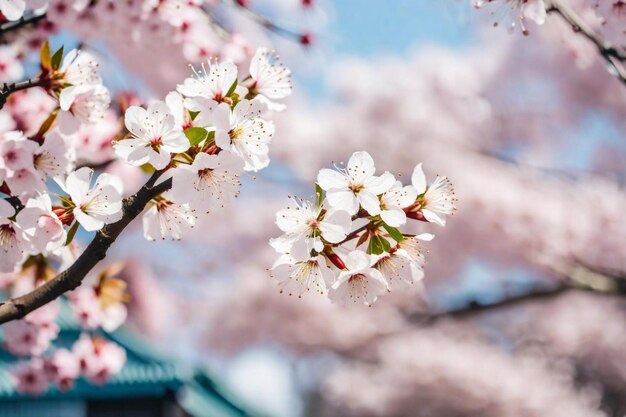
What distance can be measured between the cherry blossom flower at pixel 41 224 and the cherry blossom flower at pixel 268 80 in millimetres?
706

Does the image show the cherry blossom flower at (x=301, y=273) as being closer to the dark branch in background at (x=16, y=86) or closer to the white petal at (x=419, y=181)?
the white petal at (x=419, y=181)

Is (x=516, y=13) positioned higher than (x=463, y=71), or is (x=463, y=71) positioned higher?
(x=516, y=13)

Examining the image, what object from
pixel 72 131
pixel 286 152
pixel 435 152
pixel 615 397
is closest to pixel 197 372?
pixel 286 152

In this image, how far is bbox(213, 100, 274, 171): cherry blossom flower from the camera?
2.23 metres

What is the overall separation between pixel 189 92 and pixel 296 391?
63.8 feet

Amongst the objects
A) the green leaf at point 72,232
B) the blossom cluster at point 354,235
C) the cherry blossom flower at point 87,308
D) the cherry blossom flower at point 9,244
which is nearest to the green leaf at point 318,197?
the blossom cluster at point 354,235

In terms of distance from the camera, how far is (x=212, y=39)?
5.73 meters

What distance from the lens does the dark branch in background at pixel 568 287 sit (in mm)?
6312

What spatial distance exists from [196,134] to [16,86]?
0.98m

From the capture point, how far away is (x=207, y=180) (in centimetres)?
230

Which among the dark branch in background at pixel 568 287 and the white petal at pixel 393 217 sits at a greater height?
the white petal at pixel 393 217

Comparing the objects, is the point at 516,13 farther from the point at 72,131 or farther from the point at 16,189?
the point at 16,189

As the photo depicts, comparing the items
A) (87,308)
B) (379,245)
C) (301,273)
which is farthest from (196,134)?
(87,308)

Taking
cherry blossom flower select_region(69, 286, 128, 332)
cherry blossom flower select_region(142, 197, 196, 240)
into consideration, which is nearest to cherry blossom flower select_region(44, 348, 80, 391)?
cherry blossom flower select_region(69, 286, 128, 332)
